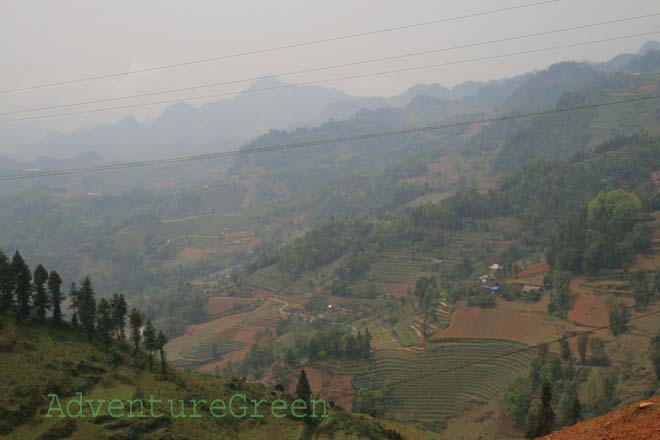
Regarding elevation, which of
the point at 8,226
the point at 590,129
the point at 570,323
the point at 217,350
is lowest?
the point at 217,350

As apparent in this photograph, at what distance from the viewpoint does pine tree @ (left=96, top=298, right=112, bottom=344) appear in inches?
1113

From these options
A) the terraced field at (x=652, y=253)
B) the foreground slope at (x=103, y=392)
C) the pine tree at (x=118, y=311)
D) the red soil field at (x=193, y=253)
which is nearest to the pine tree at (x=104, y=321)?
the pine tree at (x=118, y=311)

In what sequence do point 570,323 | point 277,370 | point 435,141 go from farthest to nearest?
1. point 435,141
2. point 277,370
3. point 570,323

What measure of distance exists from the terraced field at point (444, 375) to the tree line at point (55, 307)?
Result: 67.2 feet

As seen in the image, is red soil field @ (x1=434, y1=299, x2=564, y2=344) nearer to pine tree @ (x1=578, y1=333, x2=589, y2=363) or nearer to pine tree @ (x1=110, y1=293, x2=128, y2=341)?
pine tree @ (x1=578, y1=333, x2=589, y2=363)

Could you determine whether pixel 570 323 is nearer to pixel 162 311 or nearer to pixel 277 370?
pixel 277 370

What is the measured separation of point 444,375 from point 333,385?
9.55 meters

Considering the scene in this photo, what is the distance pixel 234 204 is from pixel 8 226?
67258 millimetres

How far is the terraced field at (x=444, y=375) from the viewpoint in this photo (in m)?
37.8

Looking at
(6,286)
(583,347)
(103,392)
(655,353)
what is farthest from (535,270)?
(6,286)

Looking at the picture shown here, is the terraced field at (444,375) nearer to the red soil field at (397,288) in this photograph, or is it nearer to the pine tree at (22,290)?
the red soil field at (397,288)

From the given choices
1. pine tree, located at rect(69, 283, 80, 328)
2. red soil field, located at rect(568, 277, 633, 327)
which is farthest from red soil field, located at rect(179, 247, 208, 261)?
pine tree, located at rect(69, 283, 80, 328)

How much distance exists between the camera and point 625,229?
55.5 metres

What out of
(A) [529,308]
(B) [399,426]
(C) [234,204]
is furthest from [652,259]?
(C) [234,204]
